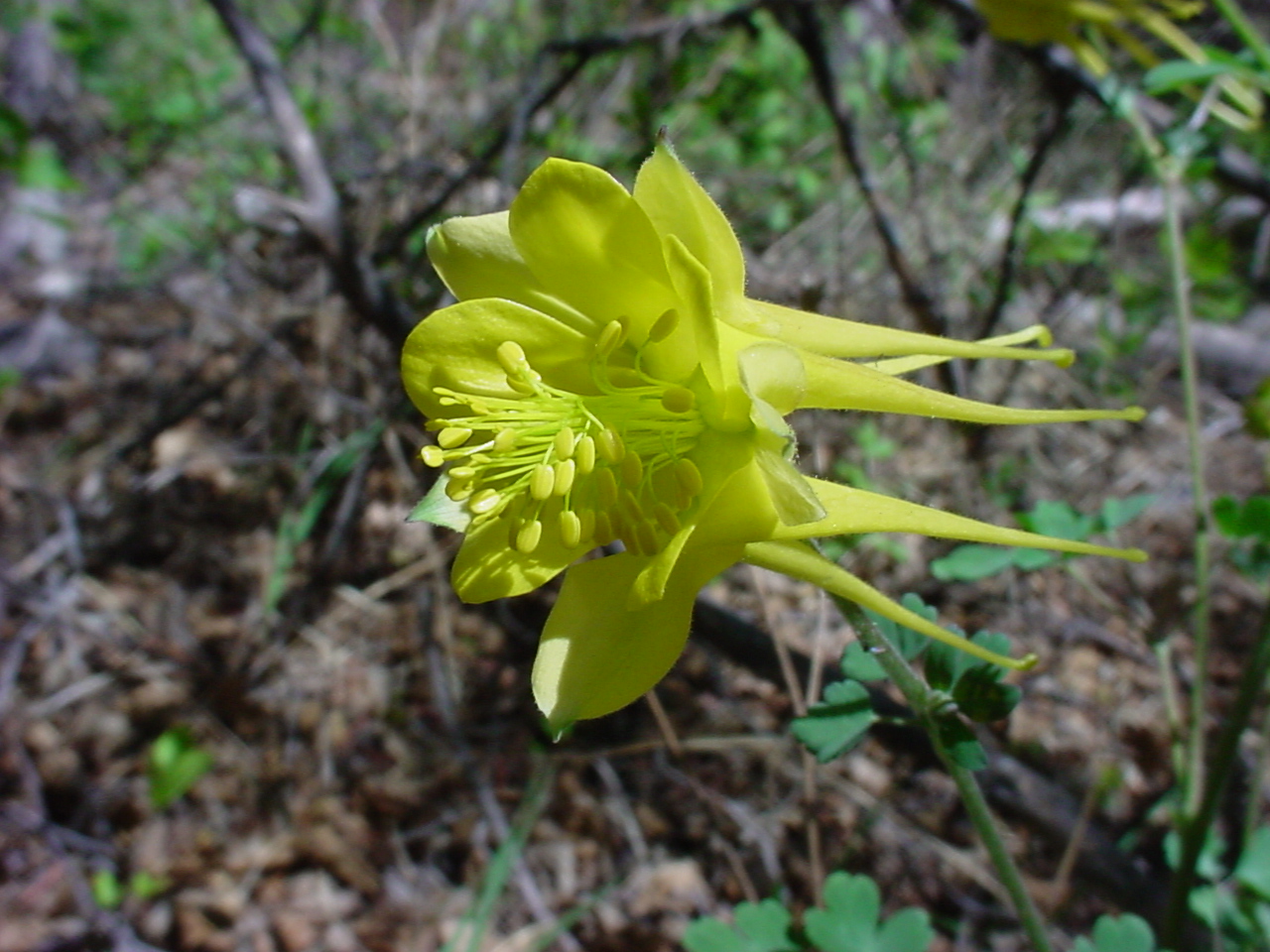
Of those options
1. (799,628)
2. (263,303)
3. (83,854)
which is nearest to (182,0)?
(263,303)

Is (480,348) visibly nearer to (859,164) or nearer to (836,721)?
(836,721)

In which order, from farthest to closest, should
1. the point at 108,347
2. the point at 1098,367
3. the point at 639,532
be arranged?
the point at 108,347
the point at 1098,367
the point at 639,532

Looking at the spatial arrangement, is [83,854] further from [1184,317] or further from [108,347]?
[1184,317]

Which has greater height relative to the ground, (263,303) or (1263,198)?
(263,303)

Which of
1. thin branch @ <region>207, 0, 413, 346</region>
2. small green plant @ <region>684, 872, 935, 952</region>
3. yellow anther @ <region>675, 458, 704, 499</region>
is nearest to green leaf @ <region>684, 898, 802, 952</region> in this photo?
small green plant @ <region>684, 872, 935, 952</region>

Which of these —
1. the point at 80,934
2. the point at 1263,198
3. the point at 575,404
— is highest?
the point at 575,404

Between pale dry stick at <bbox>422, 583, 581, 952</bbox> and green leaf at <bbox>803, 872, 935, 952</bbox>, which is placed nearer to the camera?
green leaf at <bbox>803, 872, 935, 952</bbox>

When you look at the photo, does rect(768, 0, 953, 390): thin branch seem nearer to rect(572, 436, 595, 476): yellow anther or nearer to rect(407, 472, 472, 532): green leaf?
rect(572, 436, 595, 476): yellow anther
